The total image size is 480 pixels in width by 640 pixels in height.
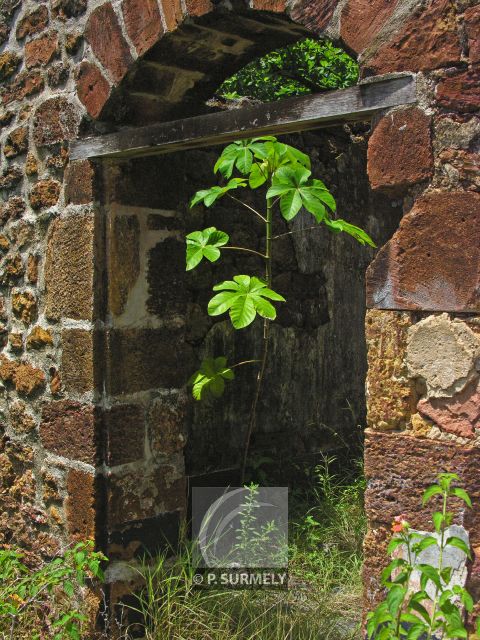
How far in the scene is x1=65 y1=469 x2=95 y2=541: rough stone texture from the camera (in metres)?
3.65

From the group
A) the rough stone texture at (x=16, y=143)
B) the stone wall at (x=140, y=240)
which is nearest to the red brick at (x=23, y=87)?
the stone wall at (x=140, y=240)

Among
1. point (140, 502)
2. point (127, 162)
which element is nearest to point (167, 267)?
point (127, 162)

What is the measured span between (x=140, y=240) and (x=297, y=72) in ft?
14.2

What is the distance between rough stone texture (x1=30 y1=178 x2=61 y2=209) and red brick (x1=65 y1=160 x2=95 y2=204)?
0.09 m

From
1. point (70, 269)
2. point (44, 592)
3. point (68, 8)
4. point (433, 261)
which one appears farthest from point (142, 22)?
point (44, 592)

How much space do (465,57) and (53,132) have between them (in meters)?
2.00

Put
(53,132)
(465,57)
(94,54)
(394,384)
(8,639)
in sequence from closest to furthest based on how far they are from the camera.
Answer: (465,57), (394,384), (8,639), (94,54), (53,132)

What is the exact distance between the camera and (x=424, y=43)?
2518mm

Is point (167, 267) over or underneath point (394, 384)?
over

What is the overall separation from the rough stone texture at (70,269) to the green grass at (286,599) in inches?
45.3

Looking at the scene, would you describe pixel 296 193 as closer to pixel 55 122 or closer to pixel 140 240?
pixel 140 240

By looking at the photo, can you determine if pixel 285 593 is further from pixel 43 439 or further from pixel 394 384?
pixel 394 384

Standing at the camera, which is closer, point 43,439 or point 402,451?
point 402,451

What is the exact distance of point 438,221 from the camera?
2.49 metres
